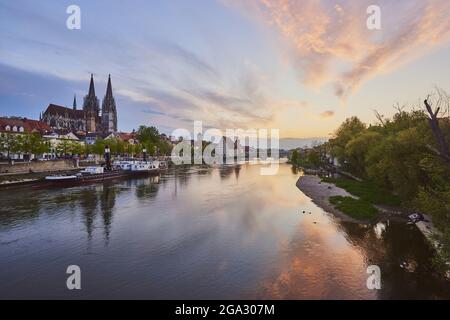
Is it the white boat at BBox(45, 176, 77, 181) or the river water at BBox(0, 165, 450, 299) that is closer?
the river water at BBox(0, 165, 450, 299)

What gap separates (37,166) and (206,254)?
Answer: 66.1 m

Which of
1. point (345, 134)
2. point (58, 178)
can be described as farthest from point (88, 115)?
point (345, 134)

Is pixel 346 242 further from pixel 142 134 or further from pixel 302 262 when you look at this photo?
pixel 142 134

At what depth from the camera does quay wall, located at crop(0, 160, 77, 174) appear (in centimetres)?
6506

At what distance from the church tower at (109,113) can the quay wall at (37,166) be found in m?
100

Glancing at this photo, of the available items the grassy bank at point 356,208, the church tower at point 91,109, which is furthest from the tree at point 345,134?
the church tower at point 91,109

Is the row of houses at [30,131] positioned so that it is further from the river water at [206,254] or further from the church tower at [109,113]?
the river water at [206,254]

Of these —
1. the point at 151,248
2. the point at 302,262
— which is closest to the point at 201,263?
the point at 151,248

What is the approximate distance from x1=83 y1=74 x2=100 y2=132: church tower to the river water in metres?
146

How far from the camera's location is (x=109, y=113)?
187375mm

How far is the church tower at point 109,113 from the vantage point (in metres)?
187

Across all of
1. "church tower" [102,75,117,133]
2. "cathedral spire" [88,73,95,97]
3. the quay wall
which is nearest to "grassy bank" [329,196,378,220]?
the quay wall

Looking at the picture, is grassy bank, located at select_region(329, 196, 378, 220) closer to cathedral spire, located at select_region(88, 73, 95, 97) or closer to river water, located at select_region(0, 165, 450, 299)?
river water, located at select_region(0, 165, 450, 299)

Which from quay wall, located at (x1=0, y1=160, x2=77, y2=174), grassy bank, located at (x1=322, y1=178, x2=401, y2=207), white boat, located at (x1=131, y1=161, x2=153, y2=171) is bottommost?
grassy bank, located at (x1=322, y1=178, x2=401, y2=207)
